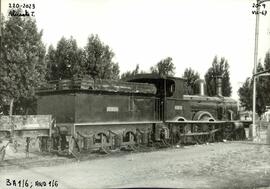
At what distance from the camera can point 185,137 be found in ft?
58.7

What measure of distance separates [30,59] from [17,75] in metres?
1.41

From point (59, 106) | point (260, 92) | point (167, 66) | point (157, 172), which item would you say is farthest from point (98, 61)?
point (157, 172)

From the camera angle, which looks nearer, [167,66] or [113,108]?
[113,108]

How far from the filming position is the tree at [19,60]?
74.3ft

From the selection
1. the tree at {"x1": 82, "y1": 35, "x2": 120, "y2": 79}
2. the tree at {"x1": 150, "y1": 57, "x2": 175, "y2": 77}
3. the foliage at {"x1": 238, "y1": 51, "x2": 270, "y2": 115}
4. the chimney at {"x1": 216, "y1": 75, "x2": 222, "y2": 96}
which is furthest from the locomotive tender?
the foliage at {"x1": 238, "y1": 51, "x2": 270, "y2": 115}

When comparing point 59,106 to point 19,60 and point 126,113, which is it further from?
point 19,60

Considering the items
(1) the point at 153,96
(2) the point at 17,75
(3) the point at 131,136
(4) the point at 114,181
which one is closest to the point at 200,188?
(4) the point at 114,181

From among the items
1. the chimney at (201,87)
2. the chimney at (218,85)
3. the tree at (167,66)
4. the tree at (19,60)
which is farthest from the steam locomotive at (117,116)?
the tree at (167,66)

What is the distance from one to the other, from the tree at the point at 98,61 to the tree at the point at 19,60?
5133 mm

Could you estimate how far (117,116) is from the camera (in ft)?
49.1

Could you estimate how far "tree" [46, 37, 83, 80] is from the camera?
29.5 m

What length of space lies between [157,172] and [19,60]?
1523cm

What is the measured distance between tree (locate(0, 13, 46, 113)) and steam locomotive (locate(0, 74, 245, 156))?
8.34 meters

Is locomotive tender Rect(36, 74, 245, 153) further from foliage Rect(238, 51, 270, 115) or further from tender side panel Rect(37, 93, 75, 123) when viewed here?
foliage Rect(238, 51, 270, 115)
